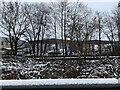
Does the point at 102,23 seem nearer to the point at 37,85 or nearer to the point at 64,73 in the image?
the point at 64,73

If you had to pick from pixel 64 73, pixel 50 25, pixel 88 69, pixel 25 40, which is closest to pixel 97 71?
pixel 88 69

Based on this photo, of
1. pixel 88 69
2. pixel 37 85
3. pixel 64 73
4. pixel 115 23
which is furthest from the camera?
pixel 115 23

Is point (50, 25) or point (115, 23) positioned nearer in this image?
point (115, 23)

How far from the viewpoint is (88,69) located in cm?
1148

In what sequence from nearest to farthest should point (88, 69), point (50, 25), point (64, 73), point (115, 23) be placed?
point (64, 73) < point (88, 69) < point (115, 23) < point (50, 25)

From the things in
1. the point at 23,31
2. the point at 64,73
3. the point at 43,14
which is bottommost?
the point at 64,73

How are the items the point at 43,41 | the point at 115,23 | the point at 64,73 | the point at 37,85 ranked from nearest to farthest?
the point at 37,85, the point at 64,73, the point at 115,23, the point at 43,41

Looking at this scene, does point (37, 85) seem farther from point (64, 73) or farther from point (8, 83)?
point (64, 73)

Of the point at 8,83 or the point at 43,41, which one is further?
the point at 43,41

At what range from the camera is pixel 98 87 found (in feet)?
18.5

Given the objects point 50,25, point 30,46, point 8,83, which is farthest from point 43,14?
point 8,83

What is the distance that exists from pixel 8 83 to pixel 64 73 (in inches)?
194

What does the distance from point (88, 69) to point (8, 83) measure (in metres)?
6.22

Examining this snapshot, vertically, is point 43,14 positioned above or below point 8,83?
above
